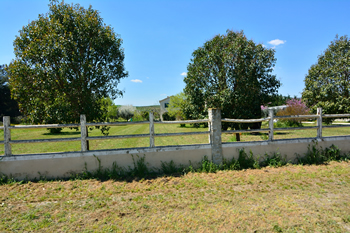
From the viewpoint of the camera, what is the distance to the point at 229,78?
28.0 ft

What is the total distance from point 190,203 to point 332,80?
1214cm

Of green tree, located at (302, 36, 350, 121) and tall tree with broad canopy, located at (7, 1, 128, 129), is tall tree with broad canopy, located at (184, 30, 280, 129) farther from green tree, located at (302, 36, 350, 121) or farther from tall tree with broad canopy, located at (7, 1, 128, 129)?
green tree, located at (302, 36, 350, 121)

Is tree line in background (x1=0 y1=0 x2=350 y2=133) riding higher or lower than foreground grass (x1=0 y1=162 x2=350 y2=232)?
higher

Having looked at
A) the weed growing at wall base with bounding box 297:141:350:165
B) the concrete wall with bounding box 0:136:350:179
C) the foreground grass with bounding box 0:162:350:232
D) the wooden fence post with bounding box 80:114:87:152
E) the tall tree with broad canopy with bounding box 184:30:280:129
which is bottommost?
the foreground grass with bounding box 0:162:350:232

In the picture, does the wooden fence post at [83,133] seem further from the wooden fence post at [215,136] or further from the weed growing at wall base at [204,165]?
the wooden fence post at [215,136]


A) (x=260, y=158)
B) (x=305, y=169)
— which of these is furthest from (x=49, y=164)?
(x=305, y=169)

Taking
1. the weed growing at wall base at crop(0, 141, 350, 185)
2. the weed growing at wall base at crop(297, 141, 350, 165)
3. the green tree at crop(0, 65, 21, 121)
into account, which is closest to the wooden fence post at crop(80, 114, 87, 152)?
the weed growing at wall base at crop(0, 141, 350, 185)

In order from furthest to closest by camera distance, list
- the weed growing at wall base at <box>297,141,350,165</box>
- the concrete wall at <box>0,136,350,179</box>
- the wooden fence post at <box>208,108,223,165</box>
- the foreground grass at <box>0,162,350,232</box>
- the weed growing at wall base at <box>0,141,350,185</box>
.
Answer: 1. the weed growing at wall base at <box>297,141,350,165</box>
2. the wooden fence post at <box>208,108,223,165</box>
3. the weed growing at wall base at <box>0,141,350,185</box>
4. the concrete wall at <box>0,136,350,179</box>
5. the foreground grass at <box>0,162,350,232</box>

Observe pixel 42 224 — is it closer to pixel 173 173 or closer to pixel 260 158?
pixel 173 173

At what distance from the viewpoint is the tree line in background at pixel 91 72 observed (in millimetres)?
6141

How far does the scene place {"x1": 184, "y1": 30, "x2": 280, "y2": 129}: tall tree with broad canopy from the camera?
834cm

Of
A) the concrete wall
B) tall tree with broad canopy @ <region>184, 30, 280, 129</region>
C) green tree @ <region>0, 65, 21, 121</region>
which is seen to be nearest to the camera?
the concrete wall

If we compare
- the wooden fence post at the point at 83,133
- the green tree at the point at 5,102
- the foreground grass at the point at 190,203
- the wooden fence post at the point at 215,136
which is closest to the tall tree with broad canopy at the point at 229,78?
the wooden fence post at the point at 215,136

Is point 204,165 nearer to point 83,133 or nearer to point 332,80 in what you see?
point 83,133
